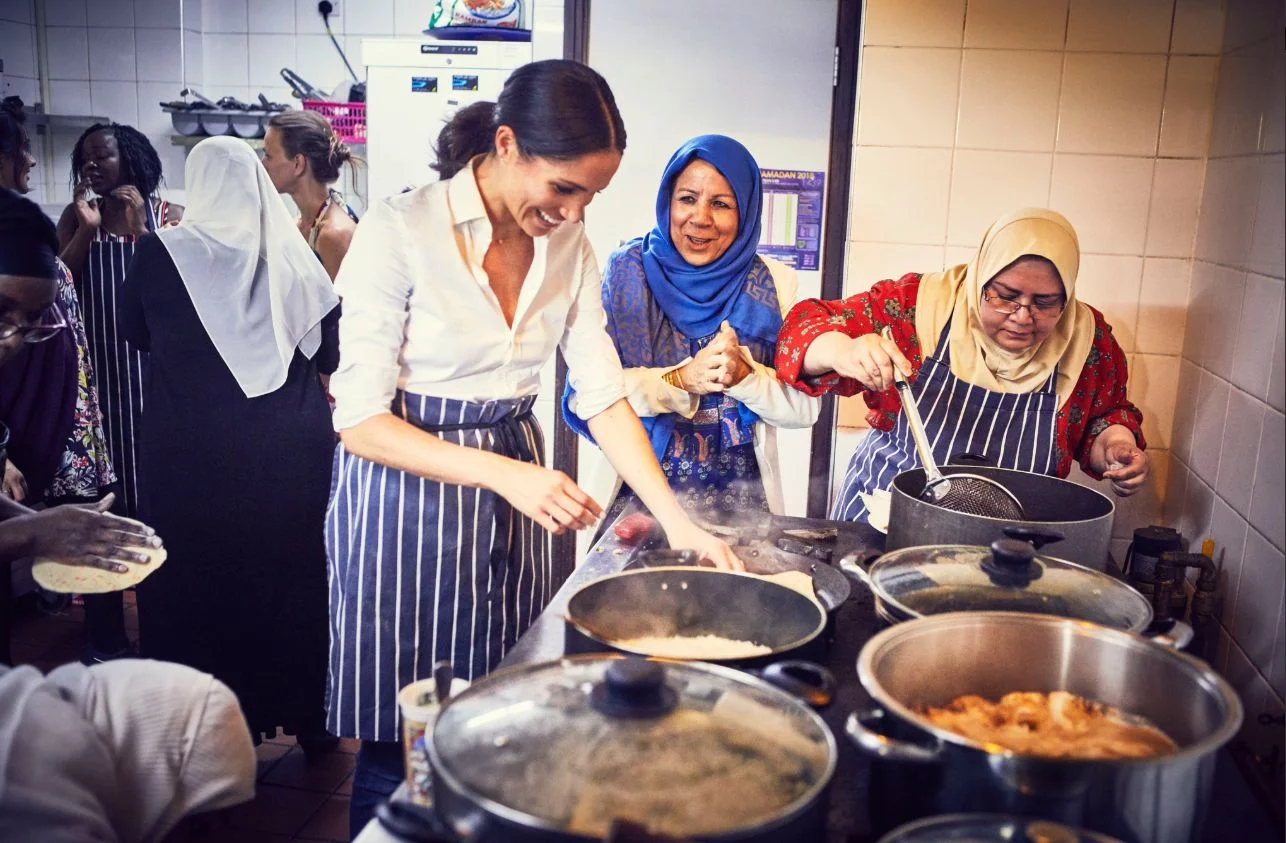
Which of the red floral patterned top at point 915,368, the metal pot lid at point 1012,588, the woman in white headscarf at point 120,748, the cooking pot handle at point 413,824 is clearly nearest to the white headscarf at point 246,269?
the red floral patterned top at point 915,368

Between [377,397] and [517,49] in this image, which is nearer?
[377,397]

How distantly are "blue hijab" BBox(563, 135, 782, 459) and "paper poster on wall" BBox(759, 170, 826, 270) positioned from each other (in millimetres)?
995

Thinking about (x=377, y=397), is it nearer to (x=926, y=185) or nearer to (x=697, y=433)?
(x=697, y=433)

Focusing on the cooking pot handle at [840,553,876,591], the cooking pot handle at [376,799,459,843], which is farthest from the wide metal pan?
the cooking pot handle at [376,799,459,843]

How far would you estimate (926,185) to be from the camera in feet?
8.67

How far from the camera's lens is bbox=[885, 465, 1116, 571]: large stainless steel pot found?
1321mm

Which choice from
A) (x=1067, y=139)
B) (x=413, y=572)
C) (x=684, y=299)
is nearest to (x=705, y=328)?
(x=684, y=299)

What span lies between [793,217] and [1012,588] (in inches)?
94.7

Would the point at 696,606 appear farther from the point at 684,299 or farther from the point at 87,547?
the point at 684,299

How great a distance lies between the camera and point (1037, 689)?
1.07 metres

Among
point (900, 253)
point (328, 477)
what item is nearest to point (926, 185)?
point (900, 253)

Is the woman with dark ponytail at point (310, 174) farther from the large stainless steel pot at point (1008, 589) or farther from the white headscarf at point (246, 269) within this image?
the large stainless steel pot at point (1008, 589)

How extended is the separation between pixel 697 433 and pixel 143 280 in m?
1.41

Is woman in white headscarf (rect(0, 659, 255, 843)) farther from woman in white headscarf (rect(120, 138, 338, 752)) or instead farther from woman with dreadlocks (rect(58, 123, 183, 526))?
woman with dreadlocks (rect(58, 123, 183, 526))
